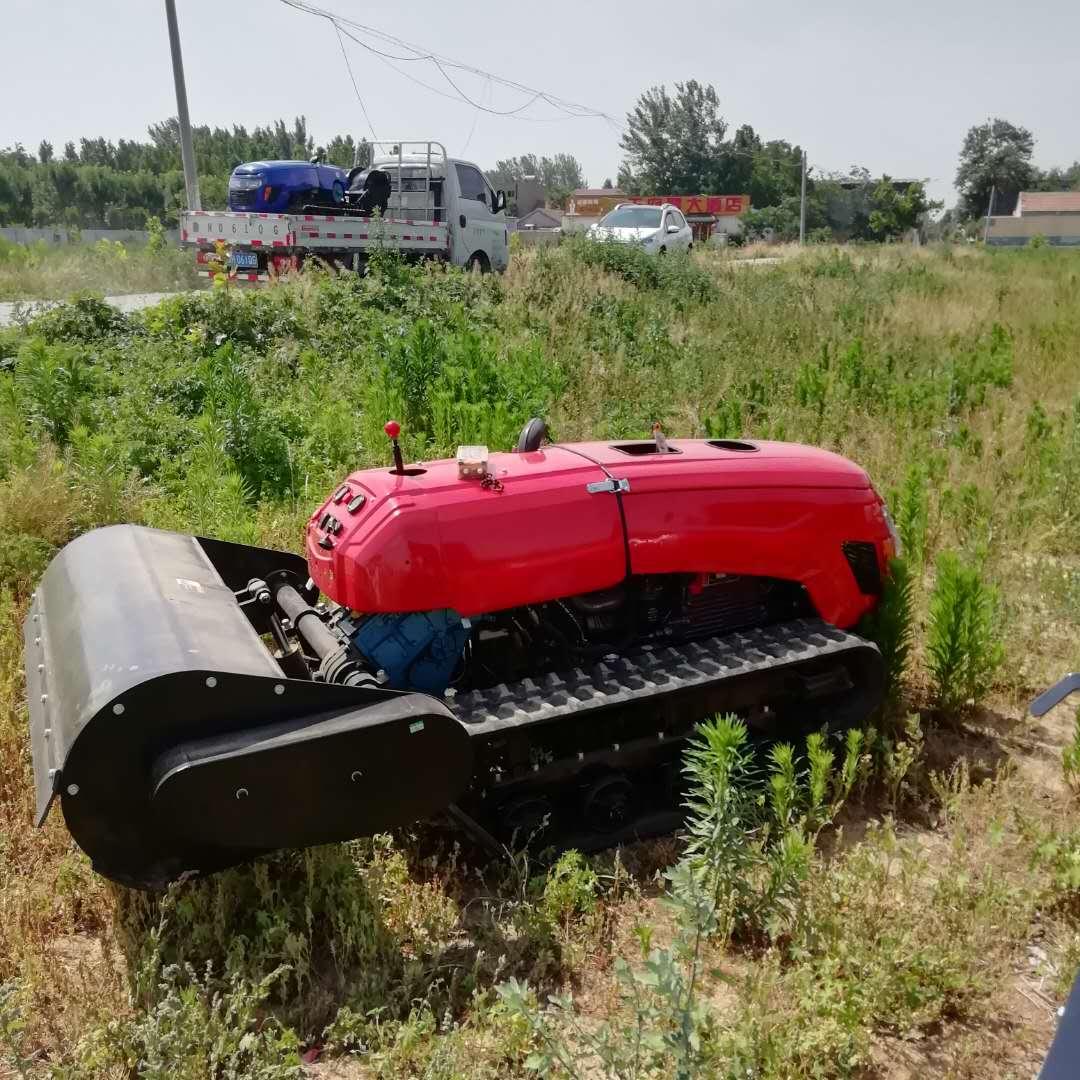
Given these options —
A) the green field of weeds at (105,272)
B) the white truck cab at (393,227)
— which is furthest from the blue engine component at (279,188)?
the green field of weeds at (105,272)

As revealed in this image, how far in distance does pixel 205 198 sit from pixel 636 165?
29.7 meters

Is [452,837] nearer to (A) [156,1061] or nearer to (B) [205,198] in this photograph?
(A) [156,1061]

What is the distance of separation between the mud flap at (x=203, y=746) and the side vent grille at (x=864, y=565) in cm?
196

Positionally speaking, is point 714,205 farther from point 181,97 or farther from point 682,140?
point 181,97

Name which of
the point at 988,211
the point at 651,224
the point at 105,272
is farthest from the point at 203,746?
the point at 988,211

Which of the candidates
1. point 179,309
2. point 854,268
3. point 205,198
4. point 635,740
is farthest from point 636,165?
point 635,740

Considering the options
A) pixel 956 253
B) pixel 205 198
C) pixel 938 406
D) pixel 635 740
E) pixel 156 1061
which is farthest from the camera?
pixel 205 198

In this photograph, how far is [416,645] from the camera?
3258mm

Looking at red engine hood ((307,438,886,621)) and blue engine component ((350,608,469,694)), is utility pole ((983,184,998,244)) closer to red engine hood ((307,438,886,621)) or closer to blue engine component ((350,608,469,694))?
red engine hood ((307,438,886,621))

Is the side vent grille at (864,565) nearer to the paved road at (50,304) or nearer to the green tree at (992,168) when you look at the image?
the paved road at (50,304)

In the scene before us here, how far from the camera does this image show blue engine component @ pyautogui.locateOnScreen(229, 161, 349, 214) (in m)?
15.7

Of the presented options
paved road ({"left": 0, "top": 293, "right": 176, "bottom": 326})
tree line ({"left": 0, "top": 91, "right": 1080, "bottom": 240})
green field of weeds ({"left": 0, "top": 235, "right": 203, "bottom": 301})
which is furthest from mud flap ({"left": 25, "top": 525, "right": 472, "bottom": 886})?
tree line ({"left": 0, "top": 91, "right": 1080, "bottom": 240})

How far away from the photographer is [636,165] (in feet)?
218

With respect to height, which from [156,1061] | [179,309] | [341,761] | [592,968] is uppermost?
[179,309]
